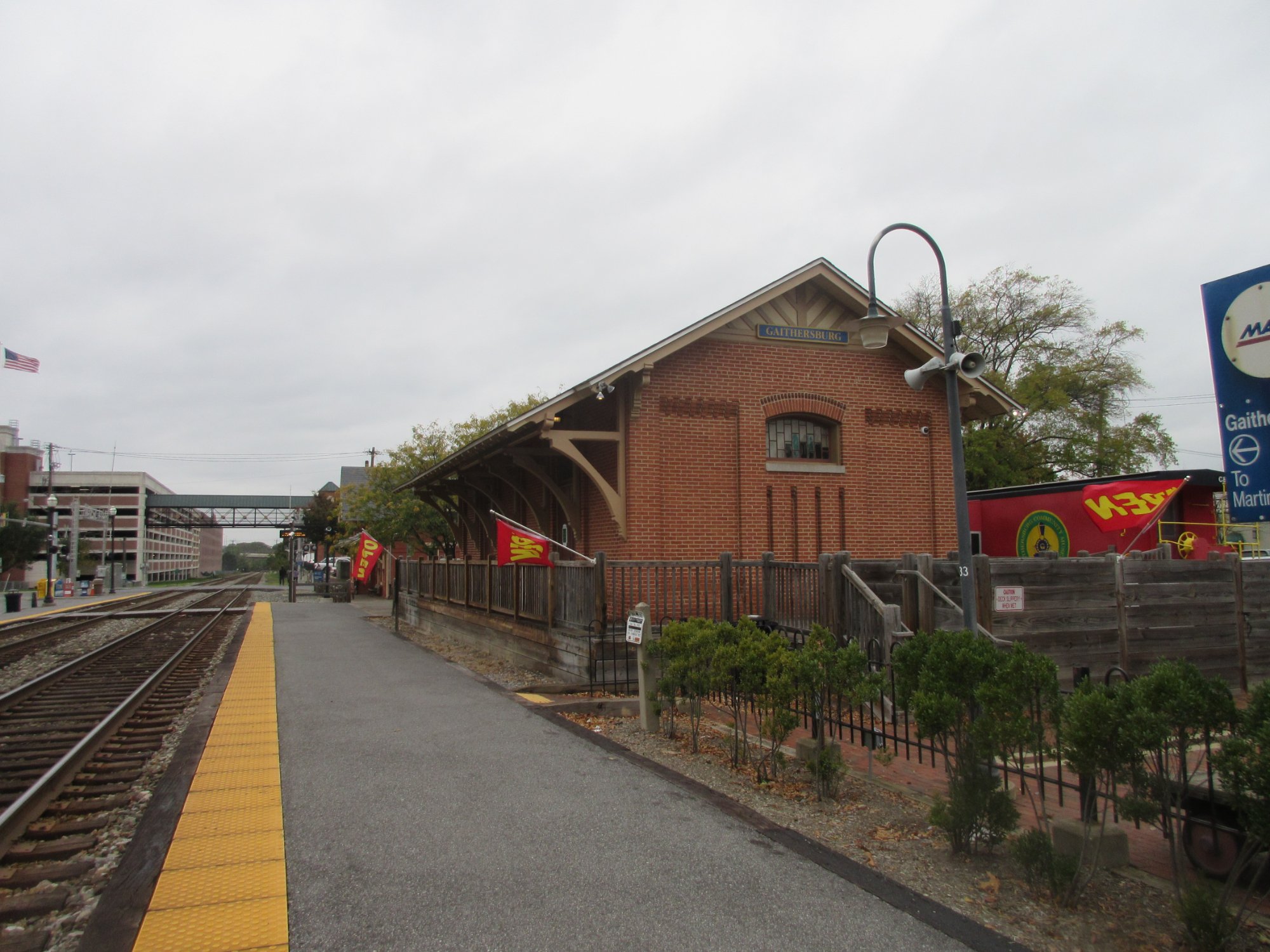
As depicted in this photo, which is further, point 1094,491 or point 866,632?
point 1094,491

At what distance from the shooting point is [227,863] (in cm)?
478

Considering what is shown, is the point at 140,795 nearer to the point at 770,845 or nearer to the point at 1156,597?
the point at 770,845

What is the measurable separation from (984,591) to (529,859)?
5.91 metres

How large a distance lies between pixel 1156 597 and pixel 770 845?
712 cm

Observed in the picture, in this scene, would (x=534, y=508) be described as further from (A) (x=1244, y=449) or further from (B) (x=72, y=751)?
(A) (x=1244, y=449)

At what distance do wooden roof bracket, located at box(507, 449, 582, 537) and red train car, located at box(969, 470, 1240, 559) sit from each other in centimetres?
786

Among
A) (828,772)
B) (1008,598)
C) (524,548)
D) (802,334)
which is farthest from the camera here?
(802,334)

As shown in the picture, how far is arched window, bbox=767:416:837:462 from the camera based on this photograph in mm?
14312

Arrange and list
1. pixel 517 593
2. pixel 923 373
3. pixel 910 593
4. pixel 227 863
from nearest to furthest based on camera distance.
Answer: pixel 227 863
pixel 923 373
pixel 910 593
pixel 517 593

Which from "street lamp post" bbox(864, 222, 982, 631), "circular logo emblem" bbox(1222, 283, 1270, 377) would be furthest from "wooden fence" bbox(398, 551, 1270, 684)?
"circular logo emblem" bbox(1222, 283, 1270, 377)

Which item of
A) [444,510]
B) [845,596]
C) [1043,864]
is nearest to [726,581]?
[845,596]

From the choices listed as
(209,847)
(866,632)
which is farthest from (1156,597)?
(209,847)

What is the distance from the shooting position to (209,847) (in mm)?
5059

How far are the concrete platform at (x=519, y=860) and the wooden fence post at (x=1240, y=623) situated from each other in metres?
8.02
